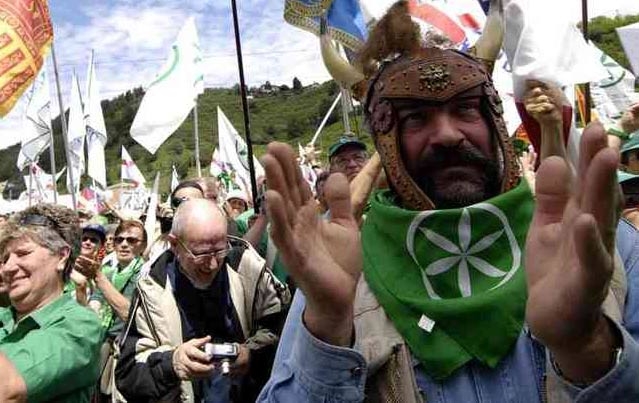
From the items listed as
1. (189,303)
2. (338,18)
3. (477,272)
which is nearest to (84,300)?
(189,303)

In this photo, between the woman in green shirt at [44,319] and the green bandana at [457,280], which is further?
the woman in green shirt at [44,319]

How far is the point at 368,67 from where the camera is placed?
1.95 meters

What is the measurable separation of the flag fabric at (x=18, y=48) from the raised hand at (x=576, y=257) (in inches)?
219

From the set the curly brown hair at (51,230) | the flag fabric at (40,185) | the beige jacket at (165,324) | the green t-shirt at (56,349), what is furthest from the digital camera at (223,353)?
the flag fabric at (40,185)

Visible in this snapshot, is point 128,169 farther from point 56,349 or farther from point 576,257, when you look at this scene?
point 576,257

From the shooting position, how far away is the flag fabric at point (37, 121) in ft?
38.7

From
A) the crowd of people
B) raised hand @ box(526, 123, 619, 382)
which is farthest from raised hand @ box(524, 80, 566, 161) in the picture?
raised hand @ box(526, 123, 619, 382)

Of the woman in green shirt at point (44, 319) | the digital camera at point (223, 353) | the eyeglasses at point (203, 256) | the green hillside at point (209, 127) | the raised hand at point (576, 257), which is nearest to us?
the raised hand at point (576, 257)

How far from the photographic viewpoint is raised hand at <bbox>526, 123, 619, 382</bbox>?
3.97 ft

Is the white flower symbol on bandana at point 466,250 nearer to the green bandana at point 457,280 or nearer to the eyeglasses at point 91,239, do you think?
the green bandana at point 457,280

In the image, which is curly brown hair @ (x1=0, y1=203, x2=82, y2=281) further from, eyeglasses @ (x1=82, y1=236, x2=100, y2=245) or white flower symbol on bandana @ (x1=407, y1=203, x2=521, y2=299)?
eyeglasses @ (x1=82, y1=236, x2=100, y2=245)

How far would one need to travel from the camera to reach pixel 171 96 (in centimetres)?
1029

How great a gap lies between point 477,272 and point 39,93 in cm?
1153

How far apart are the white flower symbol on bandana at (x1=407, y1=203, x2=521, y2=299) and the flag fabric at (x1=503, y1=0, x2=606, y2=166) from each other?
49 centimetres
